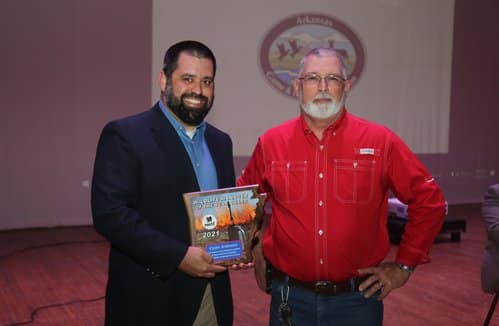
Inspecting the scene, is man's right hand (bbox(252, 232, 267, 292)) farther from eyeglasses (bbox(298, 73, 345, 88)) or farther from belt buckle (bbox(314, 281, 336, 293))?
eyeglasses (bbox(298, 73, 345, 88))

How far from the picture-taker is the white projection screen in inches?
251

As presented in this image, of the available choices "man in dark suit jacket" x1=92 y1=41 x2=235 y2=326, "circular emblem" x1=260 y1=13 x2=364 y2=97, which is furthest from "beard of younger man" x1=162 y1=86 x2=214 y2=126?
"circular emblem" x1=260 y1=13 x2=364 y2=97

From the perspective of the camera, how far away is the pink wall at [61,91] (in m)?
5.90

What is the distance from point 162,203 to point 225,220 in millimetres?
205

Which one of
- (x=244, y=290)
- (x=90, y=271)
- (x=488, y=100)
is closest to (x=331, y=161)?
(x=244, y=290)

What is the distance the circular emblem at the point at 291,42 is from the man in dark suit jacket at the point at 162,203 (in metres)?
5.01

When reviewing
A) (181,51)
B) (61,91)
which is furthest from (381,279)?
(61,91)

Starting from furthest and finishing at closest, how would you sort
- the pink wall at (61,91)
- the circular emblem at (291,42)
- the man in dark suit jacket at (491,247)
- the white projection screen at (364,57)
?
the circular emblem at (291,42) → the white projection screen at (364,57) → the pink wall at (61,91) → the man in dark suit jacket at (491,247)

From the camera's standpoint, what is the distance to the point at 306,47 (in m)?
6.87

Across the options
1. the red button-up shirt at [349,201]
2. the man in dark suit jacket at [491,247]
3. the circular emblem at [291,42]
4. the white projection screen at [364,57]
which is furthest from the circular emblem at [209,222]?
the circular emblem at [291,42]

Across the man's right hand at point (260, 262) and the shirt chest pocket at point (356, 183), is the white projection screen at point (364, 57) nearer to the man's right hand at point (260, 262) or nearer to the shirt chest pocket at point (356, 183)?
the man's right hand at point (260, 262)

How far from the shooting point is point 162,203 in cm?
173

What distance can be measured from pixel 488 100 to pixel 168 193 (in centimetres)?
808

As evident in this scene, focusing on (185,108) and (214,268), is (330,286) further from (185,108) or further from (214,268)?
(185,108)
